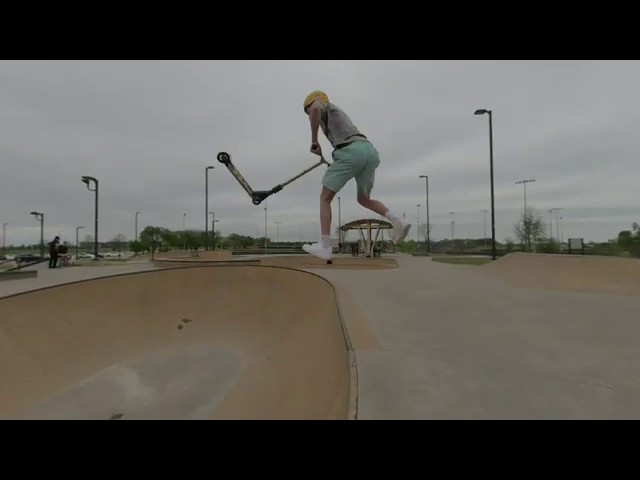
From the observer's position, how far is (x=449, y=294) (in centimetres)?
626

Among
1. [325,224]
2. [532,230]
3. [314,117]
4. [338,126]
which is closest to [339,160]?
[338,126]

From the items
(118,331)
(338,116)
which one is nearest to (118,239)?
(118,331)

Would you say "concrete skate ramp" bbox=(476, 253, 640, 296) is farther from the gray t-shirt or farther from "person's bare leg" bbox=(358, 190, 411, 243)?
the gray t-shirt

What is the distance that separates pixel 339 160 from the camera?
157 inches

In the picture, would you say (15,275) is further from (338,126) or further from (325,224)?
(338,126)

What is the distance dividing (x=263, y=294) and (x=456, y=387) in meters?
6.79

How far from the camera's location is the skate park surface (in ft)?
7.48

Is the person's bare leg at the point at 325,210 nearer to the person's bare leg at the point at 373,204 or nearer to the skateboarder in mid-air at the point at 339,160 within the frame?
the skateboarder in mid-air at the point at 339,160

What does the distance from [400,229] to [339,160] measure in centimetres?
111

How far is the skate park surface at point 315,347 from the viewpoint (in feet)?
7.48

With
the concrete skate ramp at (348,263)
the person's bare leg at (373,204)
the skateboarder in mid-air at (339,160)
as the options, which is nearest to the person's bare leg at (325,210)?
the skateboarder in mid-air at (339,160)

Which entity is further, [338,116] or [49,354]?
[49,354]

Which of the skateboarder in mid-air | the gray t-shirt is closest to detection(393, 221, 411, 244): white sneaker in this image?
the skateboarder in mid-air
